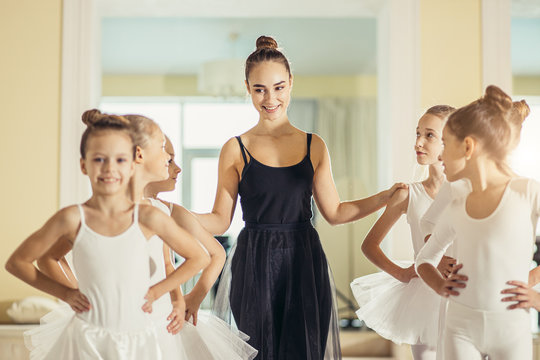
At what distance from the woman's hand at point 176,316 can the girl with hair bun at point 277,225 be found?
1.16ft

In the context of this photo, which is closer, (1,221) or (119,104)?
(1,221)

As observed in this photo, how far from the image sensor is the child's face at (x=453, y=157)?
1.72m

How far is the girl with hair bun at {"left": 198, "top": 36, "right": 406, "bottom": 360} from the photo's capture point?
79.9 inches

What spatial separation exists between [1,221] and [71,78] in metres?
1.06

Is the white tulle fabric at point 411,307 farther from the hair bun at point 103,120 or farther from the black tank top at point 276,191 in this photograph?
the hair bun at point 103,120

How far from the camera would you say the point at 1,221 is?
13.3 feet

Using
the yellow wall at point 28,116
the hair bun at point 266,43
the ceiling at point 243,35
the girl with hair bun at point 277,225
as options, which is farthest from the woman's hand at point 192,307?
the ceiling at point 243,35

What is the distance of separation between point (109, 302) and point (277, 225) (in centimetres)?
69

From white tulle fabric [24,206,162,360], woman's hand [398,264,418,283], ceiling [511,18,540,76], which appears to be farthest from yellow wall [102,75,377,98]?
white tulle fabric [24,206,162,360]

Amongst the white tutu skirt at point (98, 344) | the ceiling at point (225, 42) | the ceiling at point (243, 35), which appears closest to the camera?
the white tutu skirt at point (98, 344)

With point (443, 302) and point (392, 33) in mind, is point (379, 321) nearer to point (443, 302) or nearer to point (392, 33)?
point (443, 302)

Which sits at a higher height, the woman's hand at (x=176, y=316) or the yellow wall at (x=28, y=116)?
the yellow wall at (x=28, y=116)

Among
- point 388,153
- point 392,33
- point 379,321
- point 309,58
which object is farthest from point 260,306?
point 309,58

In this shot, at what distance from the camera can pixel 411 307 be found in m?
2.24
